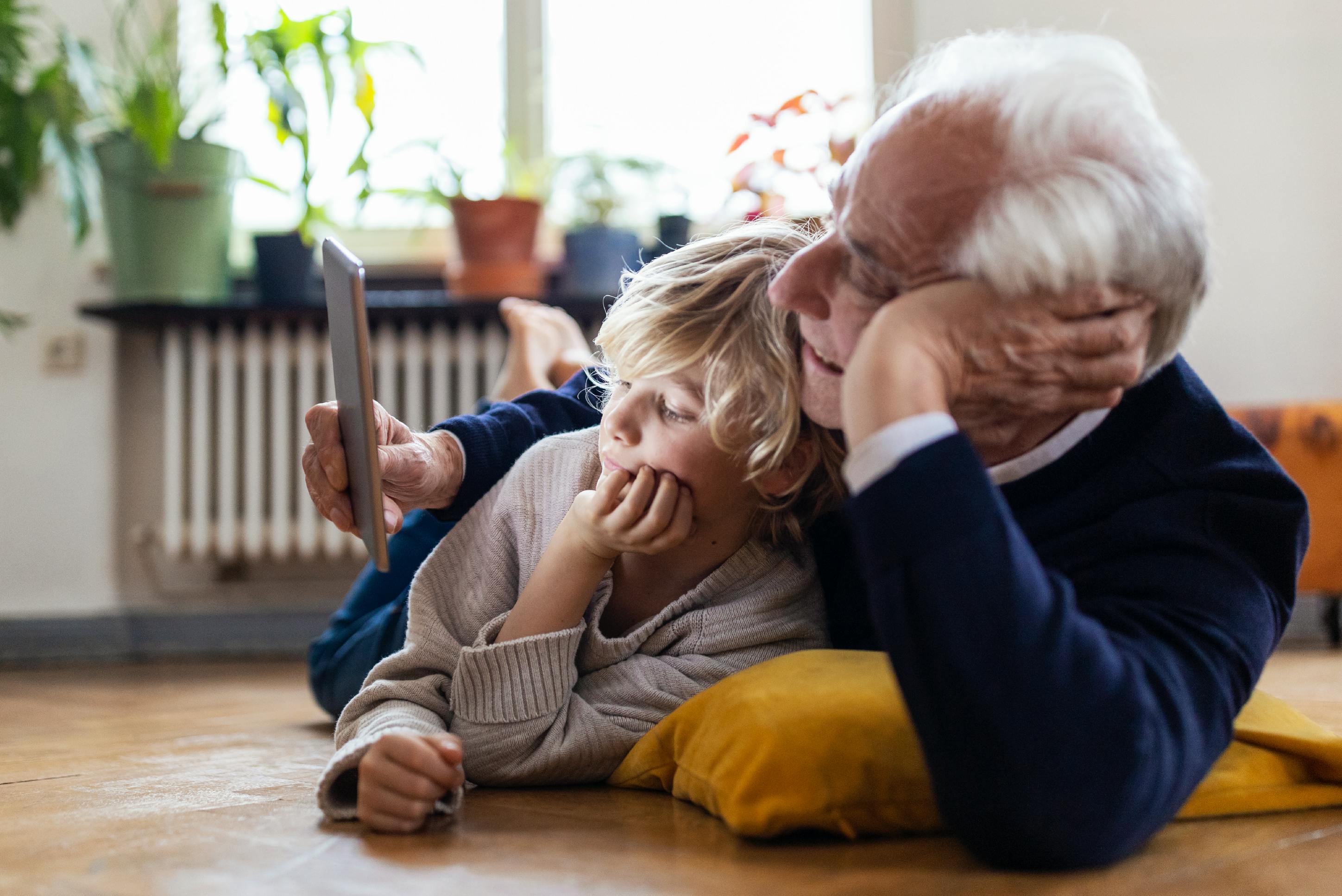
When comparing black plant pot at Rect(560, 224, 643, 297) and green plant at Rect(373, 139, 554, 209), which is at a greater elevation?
green plant at Rect(373, 139, 554, 209)

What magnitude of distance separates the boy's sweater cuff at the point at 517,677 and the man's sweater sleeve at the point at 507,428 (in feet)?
0.88

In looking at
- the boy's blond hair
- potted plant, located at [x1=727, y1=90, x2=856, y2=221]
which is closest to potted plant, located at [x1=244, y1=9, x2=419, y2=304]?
potted plant, located at [x1=727, y1=90, x2=856, y2=221]

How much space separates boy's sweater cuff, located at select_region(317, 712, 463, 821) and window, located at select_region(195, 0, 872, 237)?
2465 millimetres

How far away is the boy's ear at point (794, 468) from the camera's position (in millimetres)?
1062

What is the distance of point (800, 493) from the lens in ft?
3.72

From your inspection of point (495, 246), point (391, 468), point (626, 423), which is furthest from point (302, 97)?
point (626, 423)

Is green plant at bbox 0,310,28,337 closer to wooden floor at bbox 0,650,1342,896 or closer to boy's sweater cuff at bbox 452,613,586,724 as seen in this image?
wooden floor at bbox 0,650,1342,896

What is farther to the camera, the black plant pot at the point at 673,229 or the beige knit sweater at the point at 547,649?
the black plant pot at the point at 673,229

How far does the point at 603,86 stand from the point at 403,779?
284cm

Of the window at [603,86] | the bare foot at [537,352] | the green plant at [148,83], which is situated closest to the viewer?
the bare foot at [537,352]

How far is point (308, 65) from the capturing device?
3023 mm

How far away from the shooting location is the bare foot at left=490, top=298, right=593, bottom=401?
185 centimetres

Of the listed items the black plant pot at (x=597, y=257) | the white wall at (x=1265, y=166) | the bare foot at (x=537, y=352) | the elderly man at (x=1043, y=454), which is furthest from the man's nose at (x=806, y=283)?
the white wall at (x=1265, y=166)

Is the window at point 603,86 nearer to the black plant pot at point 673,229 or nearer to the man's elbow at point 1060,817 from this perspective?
the black plant pot at point 673,229
